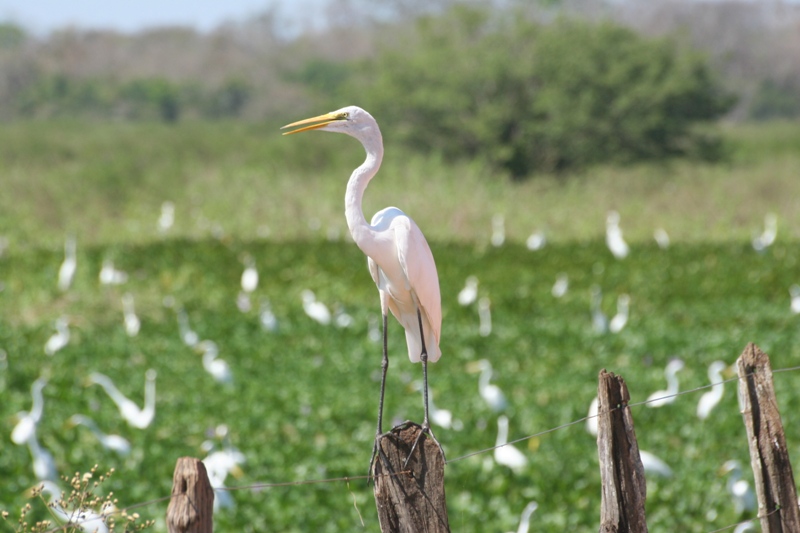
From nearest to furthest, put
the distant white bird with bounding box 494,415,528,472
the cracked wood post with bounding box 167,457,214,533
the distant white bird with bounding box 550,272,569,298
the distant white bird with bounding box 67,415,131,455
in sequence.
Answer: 1. the cracked wood post with bounding box 167,457,214,533
2. the distant white bird with bounding box 494,415,528,472
3. the distant white bird with bounding box 67,415,131,455
4. the distant white bird with bounding box 550,272,569,298

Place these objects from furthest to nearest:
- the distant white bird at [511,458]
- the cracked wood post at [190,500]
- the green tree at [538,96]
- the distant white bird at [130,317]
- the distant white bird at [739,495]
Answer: the green tree at [538,96]
the distant white bird at [130,317]
the distant white bird at [511,458]
the distant white bird at [739,495]
the cracked wood post at [190,500]

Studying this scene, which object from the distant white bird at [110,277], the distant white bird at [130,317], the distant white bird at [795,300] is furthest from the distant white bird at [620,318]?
the distant white bird at [110,277]

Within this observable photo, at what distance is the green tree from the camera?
1842cm

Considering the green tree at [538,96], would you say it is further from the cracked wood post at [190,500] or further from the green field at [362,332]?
the cracked wood post at [190,500]

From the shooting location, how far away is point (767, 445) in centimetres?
191

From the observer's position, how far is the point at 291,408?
614 centimetres

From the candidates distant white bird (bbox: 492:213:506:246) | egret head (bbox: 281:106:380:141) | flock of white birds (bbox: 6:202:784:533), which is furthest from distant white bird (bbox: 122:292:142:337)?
egret head (bbox: 281:106:380:141)

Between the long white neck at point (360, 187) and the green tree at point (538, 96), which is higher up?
the green tree at point (538, 96)

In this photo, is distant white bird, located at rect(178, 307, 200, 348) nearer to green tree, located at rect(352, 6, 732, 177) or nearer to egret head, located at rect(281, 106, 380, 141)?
Result: egret head, located at rect(281, 106, 380, 141)

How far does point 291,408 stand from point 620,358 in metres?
2.61

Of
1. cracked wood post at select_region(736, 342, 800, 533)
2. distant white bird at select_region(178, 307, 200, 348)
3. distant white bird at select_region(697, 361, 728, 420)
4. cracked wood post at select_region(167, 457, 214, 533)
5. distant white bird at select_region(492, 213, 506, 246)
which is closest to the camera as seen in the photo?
cracked wood post at select_region(167, 457, 214, 533)

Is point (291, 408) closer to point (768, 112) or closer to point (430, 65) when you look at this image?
point (430, 65)

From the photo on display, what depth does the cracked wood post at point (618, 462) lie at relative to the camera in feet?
5.80

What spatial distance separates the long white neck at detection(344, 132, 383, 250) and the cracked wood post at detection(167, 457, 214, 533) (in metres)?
0.49
